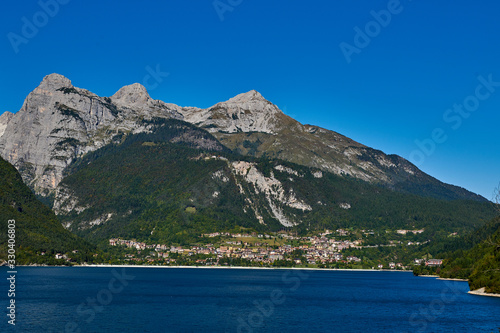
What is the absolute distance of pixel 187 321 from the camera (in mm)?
79125

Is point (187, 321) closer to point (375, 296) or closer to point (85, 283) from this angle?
point (375, 296)

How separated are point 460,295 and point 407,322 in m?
41.3

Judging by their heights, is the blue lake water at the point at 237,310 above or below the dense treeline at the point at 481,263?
below

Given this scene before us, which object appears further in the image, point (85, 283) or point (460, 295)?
point (85, 283)

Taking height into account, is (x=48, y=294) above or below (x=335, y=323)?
above

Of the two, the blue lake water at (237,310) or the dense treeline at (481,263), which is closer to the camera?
the blue lake water at (237,310)

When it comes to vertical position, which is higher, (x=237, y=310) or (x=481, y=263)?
(x=481, y=263)

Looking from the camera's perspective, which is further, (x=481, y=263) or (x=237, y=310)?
(x=481, y=263)

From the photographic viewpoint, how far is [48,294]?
107250 mm

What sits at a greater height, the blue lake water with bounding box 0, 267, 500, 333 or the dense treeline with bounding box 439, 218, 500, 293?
the dense treeline with bounding box 439, 218, 500, 293

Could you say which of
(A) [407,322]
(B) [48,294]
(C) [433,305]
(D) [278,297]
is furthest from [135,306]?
(C) [433,305]

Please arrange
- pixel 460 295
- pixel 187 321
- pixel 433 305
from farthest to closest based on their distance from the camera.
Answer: pixel 460 295, pixel 433 305, pixel 187 321

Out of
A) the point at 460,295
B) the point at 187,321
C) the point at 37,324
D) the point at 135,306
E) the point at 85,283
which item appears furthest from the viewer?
the point at 85,283

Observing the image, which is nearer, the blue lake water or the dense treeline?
the blue lake water
